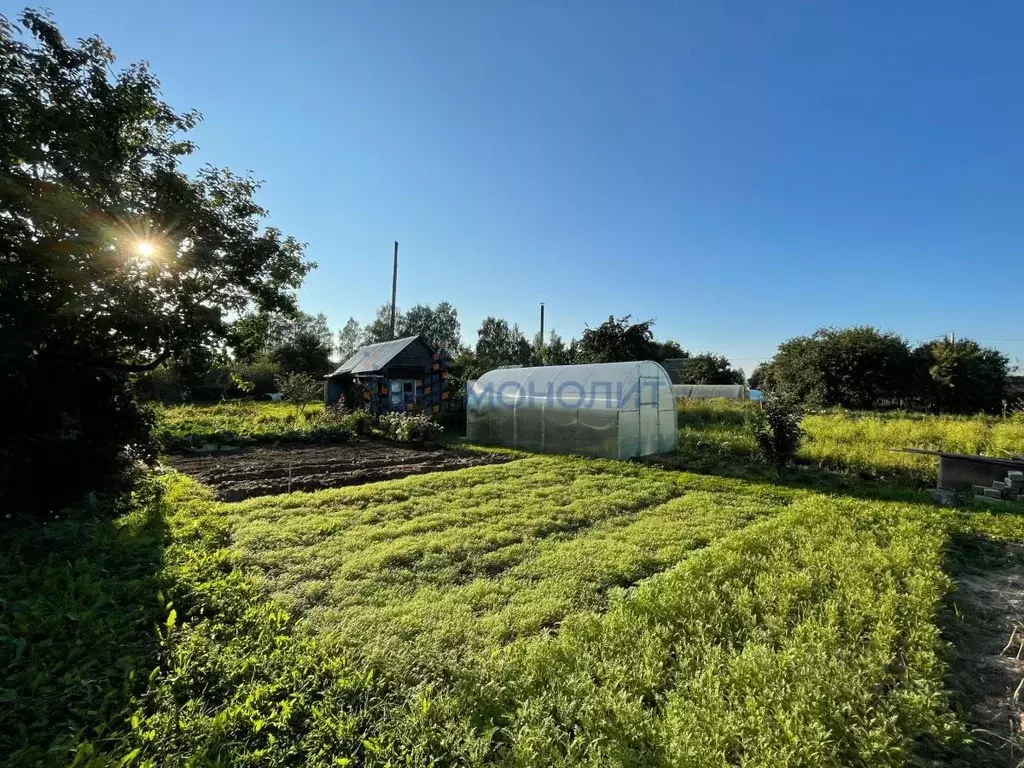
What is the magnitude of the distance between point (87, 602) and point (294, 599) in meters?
1.54

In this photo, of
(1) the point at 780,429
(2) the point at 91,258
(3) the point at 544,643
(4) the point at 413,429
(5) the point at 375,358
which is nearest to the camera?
(3) the point at 544,643

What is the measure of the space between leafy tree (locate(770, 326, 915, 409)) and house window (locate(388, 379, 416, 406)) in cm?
1684

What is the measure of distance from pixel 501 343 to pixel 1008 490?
38.0m

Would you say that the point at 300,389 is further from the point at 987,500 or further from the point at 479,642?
the point at 987,500

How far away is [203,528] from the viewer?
5.43 m

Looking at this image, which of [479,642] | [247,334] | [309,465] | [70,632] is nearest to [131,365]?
[247,334]

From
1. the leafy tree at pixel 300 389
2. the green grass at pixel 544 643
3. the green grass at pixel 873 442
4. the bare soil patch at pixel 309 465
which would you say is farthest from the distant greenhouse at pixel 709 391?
the green grass at pixel 544 643

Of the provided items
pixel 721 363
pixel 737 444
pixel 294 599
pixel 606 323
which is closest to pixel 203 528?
pixel 294 599

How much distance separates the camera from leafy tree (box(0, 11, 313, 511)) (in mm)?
5477

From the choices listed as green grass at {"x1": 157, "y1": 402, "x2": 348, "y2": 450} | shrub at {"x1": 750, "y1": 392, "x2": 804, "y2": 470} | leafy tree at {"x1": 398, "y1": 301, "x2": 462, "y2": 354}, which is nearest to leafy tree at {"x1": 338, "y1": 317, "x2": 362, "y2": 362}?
leafy tree at {"x1": 398, "y1": 301, "x2": 462, "y2": 354}

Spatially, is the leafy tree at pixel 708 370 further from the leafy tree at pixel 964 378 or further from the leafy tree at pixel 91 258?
the leafy tree at pixel 91 258

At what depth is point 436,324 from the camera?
45312 millimetres

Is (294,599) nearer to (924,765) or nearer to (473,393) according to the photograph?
(924,765)

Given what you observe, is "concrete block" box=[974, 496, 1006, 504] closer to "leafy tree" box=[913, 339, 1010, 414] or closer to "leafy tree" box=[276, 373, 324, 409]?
"leafy tree" box=[913, 339, 1010, 414]
